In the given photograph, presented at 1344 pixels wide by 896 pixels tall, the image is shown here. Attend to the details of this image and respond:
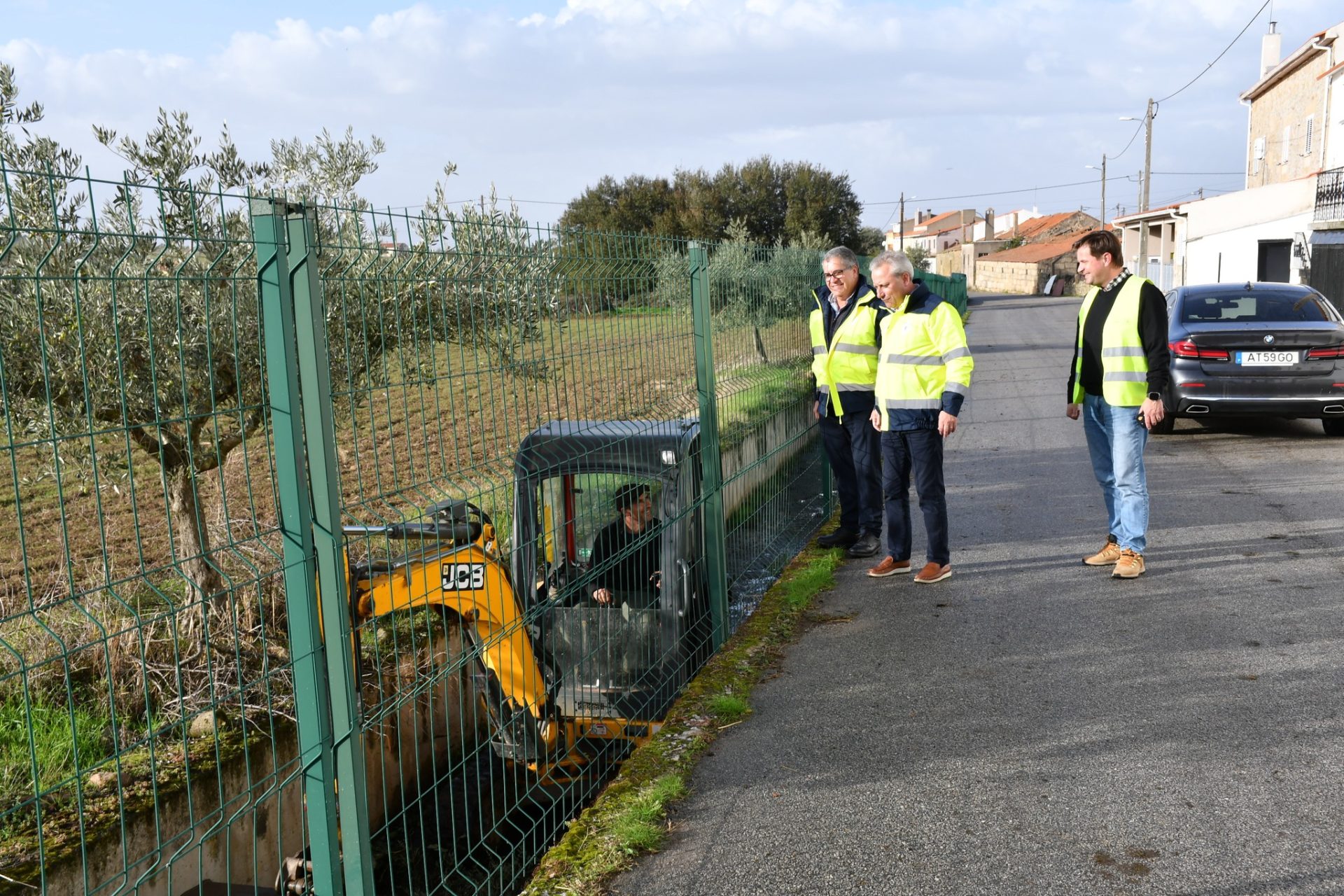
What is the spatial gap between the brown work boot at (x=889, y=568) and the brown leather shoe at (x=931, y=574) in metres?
0.17

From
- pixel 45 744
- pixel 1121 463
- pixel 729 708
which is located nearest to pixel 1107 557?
pixel 1121 463

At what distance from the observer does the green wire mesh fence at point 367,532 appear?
111 inches

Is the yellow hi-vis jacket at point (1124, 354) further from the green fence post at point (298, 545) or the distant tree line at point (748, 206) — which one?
Answer: the distant tree line at point (748, 206)

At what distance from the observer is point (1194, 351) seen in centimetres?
1109

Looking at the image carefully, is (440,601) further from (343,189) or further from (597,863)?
(343,189)

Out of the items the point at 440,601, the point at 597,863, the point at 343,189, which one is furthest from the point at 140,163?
the point at 597,863

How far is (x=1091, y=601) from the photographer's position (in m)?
6.29

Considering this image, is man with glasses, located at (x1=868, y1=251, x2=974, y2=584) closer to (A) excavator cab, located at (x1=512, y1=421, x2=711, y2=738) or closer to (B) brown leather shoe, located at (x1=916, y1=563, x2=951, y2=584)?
(B) brown leather shoe, located at (x1=916, y1=563, x2=951, y2=584)

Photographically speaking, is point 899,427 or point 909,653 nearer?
point 909,653

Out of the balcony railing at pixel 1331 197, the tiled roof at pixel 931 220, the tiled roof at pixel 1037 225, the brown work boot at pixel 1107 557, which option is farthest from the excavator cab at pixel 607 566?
the tiled roof at pixel 931 220

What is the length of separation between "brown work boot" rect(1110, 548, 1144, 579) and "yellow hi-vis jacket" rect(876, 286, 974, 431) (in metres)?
1.34

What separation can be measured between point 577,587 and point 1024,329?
3109 centimetres

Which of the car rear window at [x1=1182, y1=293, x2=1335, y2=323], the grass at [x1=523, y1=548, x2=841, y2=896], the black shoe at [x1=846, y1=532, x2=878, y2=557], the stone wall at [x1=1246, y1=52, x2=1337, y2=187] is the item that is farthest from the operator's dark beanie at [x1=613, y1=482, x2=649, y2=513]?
→ the stone wall at [x1=1246, y1=52, x2=1337, y2=187]

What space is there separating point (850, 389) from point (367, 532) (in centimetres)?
453
